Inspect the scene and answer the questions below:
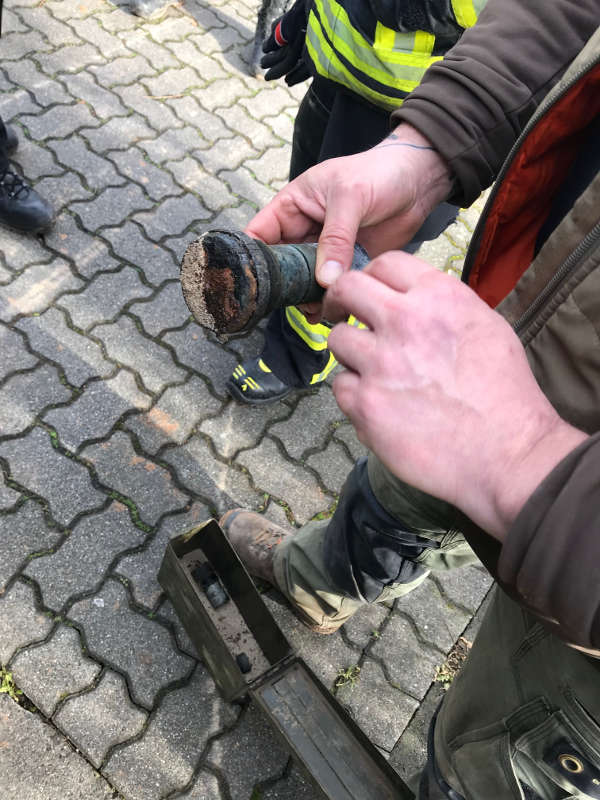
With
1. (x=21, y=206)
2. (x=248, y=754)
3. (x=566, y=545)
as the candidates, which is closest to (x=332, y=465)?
(x=248, y=754)

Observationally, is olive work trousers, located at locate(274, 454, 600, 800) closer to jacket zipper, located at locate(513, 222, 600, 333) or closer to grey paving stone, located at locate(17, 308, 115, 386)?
jacket zipper, located at locate(513, 222, 600, 333)

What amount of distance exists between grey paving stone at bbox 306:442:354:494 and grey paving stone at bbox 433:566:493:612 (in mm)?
562

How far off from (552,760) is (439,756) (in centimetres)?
39

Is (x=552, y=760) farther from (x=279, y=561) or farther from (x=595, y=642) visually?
(x=279, y=561)

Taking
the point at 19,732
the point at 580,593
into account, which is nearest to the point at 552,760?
the point at 580,593

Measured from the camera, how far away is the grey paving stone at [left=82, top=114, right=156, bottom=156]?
3.79 metres

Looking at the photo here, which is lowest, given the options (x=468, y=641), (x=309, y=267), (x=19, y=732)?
(x=19, y=732)

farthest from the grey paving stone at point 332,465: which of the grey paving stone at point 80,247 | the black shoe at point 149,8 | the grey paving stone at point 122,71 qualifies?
the black shoe at point 149,8

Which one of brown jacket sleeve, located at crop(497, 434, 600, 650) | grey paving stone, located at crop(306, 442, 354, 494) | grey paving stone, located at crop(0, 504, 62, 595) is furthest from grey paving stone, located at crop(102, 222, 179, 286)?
Answer: brown jacket sleeve, located at crop(497, 434, 600, 650)

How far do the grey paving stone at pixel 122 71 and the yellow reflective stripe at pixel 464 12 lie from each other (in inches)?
116

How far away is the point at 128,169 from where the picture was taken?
3.71m

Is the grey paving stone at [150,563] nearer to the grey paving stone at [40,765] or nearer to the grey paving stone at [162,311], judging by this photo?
the grey paving stone at [40,765]

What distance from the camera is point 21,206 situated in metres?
3.10

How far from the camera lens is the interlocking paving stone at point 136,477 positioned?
2596 mm
